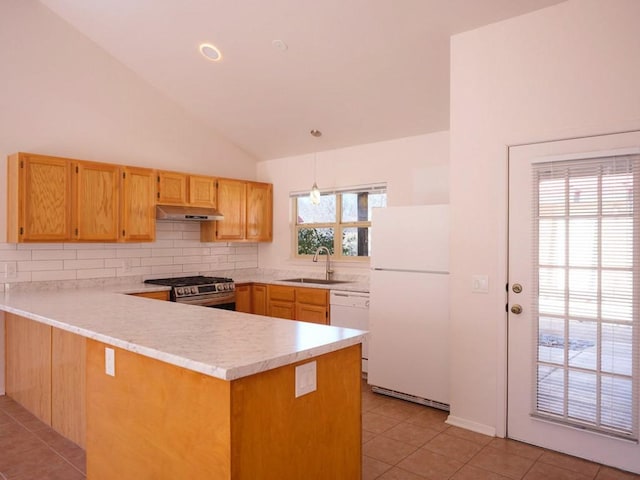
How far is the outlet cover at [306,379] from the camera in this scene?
1.76 metres

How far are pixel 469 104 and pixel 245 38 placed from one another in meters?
1.93

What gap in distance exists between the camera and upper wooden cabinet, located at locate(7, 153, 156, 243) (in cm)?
381

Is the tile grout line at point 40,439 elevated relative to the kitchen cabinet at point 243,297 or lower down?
lower down

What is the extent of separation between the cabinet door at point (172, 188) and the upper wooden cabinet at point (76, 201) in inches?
3.9

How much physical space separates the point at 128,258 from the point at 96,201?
0.78m

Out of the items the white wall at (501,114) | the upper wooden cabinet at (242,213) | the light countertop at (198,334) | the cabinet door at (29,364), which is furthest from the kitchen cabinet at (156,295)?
the white wall at (501,114)

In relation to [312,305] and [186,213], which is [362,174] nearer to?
[312,305]

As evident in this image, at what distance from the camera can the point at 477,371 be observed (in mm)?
3180

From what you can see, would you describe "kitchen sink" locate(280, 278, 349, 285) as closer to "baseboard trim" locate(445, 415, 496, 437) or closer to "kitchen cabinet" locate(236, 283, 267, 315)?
"kitchen cabinet" locate(236, 283, 267, 315)

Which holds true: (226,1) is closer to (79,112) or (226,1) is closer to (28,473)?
(79,112)

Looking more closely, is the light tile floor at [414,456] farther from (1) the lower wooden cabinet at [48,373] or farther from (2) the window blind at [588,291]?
(2) the window blind at [588,291]

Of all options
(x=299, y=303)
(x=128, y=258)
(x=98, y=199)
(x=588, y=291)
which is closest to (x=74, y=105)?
(x=98, y=199)

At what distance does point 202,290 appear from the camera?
466 centimetres

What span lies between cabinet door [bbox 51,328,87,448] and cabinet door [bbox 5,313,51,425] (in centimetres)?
12
